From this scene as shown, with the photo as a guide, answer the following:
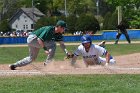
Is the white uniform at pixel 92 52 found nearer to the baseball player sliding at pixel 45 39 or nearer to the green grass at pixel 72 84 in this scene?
the baseball player sliding at pixel 45 39

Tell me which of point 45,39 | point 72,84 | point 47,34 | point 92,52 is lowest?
point 92,52

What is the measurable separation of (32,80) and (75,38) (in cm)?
4179

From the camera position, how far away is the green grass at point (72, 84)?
8977mm

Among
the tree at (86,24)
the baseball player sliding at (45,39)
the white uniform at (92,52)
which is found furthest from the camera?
the tree at (86,24)

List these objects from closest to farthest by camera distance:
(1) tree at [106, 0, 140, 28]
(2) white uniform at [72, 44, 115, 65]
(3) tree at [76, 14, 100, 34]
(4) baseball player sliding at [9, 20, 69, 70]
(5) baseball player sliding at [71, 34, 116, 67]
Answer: (5) baseball player sliding at [71, 34, 116, 67] < (2) white uniform at [72, 44, 115, 65] < (4) baseball player sliding at [9, 20, 69, 70] < (1) tree at [106, 0, 140, 28] < (3) tree at [76, 14, 100, 34]

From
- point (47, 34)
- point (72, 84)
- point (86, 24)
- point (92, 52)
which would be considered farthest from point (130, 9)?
point (72, 84)

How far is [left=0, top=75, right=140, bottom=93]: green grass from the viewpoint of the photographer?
8977mm

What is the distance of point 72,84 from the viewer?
988 centimetres

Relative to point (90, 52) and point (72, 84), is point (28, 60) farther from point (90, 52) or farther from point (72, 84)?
point (72, 84)

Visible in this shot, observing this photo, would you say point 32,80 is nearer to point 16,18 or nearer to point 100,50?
point 100,50

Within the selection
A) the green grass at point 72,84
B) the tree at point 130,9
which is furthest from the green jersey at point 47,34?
the tree at point 130,9

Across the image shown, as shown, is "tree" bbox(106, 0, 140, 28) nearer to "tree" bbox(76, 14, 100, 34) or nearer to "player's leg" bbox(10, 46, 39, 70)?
"tree" bbox(76, 14, 100, 34)

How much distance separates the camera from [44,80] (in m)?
10.6

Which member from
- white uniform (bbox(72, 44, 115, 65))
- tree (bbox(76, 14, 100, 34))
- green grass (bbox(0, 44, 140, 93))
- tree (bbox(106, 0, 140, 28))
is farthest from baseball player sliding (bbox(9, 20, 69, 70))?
tree (bbox(76, 14, 100, 34))
